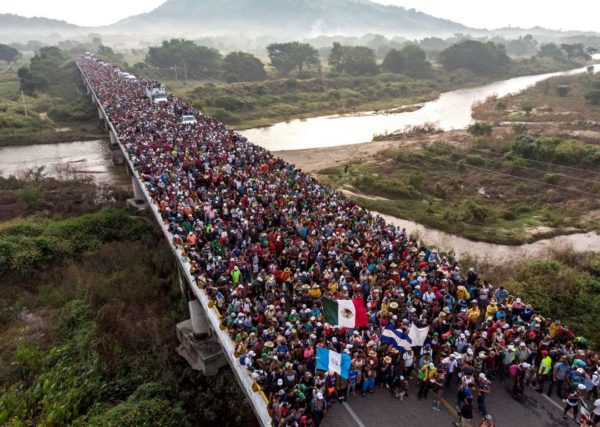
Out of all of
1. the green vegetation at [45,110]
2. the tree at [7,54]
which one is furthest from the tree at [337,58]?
the tree at [7,54]

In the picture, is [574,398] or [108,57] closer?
[574,398]

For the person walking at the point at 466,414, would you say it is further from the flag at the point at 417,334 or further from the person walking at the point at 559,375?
the person walking at the point at 559,375

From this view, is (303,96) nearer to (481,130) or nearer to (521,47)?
(481,130)

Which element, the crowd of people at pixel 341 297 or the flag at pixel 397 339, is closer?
the crowd of people at pixel 341 297

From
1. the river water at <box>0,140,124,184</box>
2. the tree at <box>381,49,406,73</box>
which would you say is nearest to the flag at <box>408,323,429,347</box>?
the river water at <box>0,140,124,184</box>

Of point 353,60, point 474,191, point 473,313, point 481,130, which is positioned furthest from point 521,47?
point 473,313

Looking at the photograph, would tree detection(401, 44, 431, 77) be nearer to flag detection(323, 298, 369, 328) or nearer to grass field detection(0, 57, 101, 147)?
grass field detection(0, 57, 101, 147)
